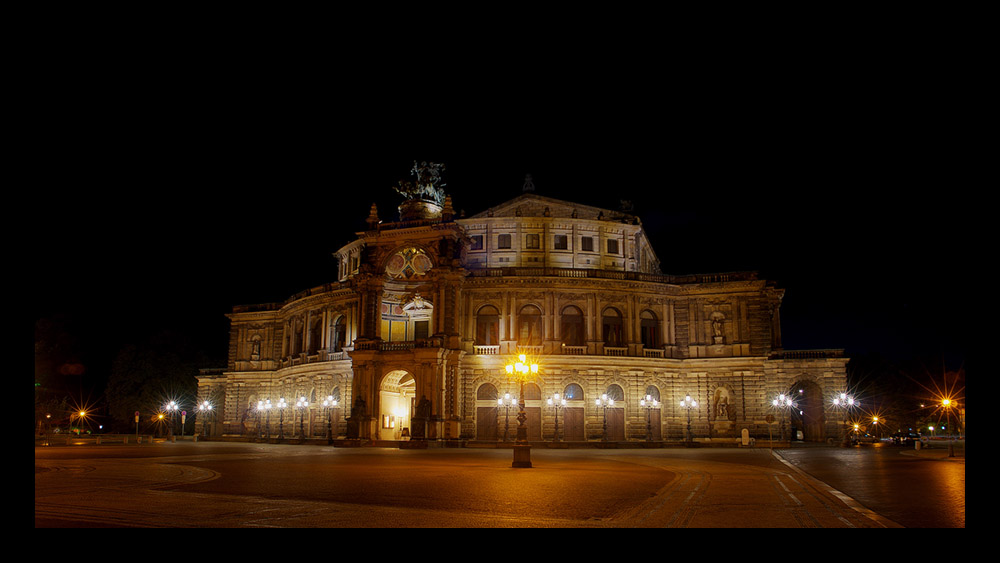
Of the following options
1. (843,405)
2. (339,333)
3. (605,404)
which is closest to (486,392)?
(605,404)

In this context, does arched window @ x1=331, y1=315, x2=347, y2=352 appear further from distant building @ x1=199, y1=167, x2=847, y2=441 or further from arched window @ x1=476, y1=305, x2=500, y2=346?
arched window @ x1=476, y1=305, x2=500, y2=346

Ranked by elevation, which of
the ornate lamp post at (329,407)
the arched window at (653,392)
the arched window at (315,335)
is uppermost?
the arched window at (315,335)

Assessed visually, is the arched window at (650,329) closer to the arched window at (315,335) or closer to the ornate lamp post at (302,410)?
the arched window at (315,335)

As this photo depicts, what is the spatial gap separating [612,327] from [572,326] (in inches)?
127

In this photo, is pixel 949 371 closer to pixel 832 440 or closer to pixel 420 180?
pixel 832 440

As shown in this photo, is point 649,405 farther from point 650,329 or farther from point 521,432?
point 521,432

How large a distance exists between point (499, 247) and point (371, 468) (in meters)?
38.1

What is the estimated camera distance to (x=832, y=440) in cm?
5688

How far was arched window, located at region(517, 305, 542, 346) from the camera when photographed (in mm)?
56344

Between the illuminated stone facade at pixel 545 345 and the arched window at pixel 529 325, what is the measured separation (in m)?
0.08

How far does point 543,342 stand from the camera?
184ft

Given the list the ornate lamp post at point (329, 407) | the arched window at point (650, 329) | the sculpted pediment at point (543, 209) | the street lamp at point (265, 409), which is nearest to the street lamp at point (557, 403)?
the arched window at point (650, 329)

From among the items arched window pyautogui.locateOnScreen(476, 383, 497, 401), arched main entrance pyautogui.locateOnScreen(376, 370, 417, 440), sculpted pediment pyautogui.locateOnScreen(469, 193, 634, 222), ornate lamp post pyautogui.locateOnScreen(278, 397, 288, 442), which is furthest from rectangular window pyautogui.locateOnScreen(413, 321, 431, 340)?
ornate lamp post pyautogui.locateOnScreen(278, 397, 288, 442)

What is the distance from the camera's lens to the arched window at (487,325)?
187 feet
